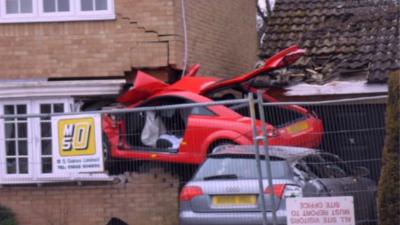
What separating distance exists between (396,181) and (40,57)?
7.49 meters

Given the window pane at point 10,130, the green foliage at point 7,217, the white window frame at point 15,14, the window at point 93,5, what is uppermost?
the window at point 93,5

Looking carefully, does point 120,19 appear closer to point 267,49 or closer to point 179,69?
point 179,69

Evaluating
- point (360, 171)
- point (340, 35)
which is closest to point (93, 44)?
point (340, 35)

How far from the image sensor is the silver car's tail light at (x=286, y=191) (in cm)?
956

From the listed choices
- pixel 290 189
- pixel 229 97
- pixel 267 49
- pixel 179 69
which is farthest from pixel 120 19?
pixel 290 189

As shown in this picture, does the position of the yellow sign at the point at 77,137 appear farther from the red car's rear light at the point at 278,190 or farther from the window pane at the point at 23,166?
the red car's rear light at the point at 278,190

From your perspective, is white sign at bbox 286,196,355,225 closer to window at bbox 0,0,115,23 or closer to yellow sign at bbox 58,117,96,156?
yellow sign at bbox 58,117,96,156

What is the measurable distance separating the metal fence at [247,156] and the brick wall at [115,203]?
0.12 metres

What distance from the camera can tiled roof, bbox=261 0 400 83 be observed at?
15.4 meters

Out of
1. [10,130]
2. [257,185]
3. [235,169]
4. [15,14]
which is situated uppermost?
[15,14]

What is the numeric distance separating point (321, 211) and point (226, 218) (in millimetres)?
1112

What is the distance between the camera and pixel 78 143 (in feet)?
32.4

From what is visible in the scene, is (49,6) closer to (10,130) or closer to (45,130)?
(10,130)

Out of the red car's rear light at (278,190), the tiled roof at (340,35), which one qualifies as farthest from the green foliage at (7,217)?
the tiled roof at (340,35)
